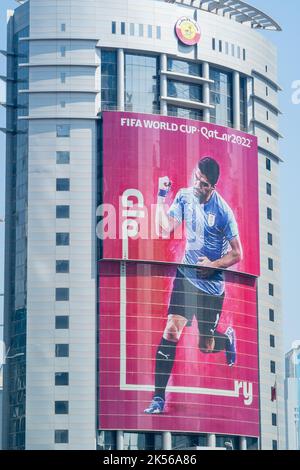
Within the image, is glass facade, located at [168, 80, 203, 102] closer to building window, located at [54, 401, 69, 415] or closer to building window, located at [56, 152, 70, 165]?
building window, located at [56, 152, 70, 165]

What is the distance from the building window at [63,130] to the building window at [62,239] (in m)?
11.6

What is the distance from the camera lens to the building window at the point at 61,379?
129750 millimetres

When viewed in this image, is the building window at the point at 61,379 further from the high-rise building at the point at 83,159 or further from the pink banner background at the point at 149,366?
the pink banner background at the point at 149,366

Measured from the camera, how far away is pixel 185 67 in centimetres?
14450

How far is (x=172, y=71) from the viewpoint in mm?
142500

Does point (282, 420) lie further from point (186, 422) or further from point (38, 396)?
point (38, 396)

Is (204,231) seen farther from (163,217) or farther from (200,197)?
(163,217)

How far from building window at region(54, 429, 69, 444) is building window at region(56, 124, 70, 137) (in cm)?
3275

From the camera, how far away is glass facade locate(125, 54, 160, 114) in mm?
140250

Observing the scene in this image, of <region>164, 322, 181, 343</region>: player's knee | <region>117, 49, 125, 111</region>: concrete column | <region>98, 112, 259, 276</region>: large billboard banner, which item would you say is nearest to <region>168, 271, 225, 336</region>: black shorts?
<region>164, 322, 181, 343</region>: player's knee

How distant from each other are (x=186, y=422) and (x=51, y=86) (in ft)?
133
